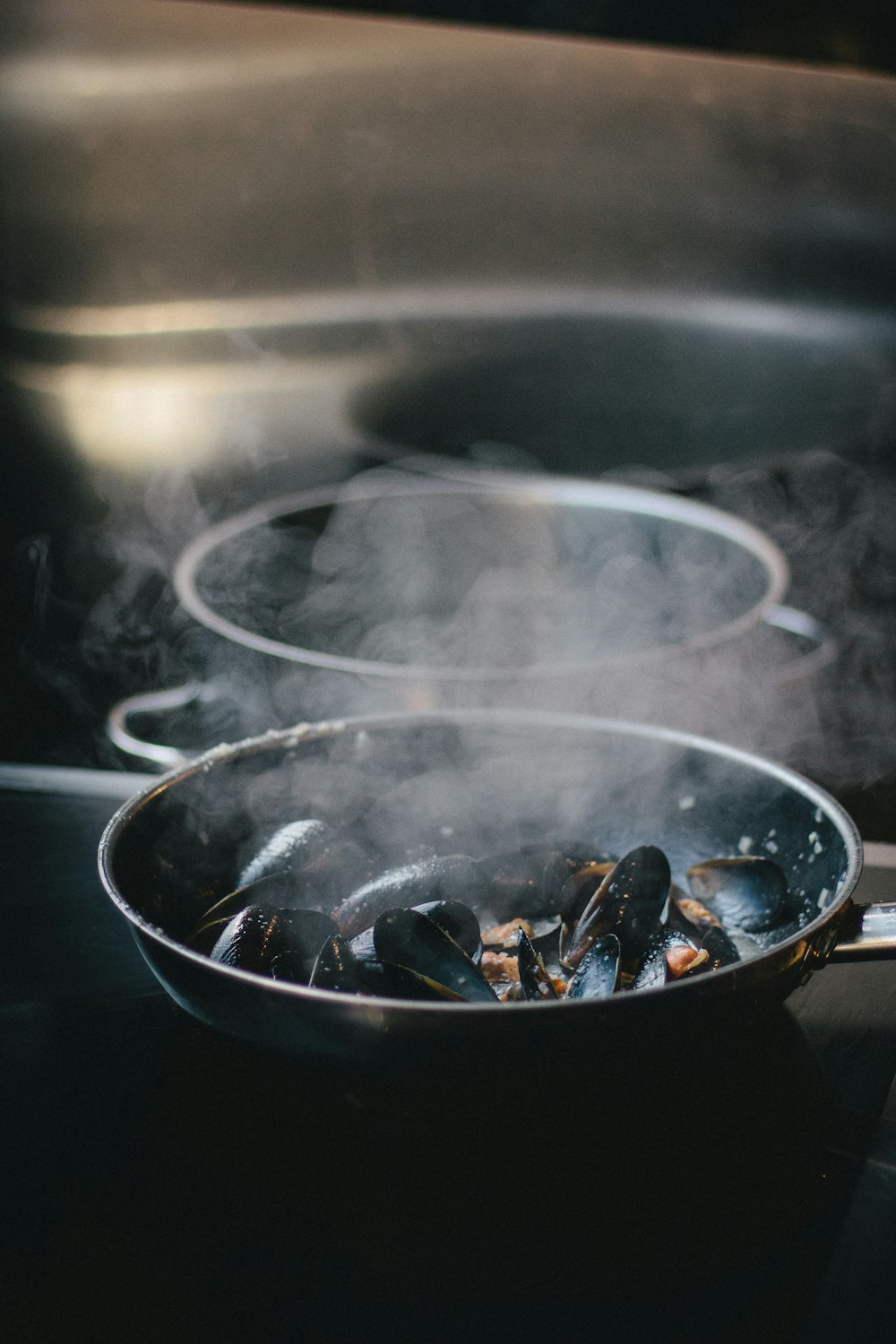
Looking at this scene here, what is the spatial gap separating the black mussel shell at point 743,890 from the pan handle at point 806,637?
0.70m

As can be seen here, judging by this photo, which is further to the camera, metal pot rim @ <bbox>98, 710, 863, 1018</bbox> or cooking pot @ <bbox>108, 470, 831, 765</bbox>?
cooking pot @ <bbox>108, 470, 831, 765</bbox>

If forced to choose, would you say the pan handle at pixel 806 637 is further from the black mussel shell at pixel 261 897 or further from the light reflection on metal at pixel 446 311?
the black mussel shell at pixel 261 897

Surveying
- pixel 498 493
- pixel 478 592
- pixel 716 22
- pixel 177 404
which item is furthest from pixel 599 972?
pixel 177 404

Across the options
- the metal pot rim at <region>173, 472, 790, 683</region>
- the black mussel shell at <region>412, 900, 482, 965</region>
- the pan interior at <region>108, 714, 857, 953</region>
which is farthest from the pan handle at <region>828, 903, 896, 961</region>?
the metal pot rim at <region>173, 472, 790, 683</region>

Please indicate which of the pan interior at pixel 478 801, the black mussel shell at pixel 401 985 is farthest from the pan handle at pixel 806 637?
the black mussel shell at pixel 401 985

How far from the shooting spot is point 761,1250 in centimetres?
48

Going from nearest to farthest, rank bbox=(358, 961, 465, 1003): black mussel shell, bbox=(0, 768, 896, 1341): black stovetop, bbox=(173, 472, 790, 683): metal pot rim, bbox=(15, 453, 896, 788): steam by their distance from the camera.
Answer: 1. bbox=(0, 768, 896, 1341): black stovetop
2. bbox=(358, 961, 465, 1003): black mussel shell
3. bbox=(173, 472, 790, 683): metal pot rim
4. bbox=(15, 453, 896, 788): steam

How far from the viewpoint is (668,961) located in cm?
62

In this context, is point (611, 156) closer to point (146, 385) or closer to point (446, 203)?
point (446, 203)

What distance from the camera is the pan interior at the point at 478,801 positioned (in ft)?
2.36

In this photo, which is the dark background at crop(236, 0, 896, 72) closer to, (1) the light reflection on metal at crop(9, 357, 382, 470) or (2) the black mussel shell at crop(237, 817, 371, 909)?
(1) the light reflection on metal at crop(9, 357, 382, 470)

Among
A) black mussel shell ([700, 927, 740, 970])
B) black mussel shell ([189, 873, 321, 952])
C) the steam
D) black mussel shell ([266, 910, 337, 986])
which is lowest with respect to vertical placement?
the steam

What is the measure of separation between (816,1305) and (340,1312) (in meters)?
0.21

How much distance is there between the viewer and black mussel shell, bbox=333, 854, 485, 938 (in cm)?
67
